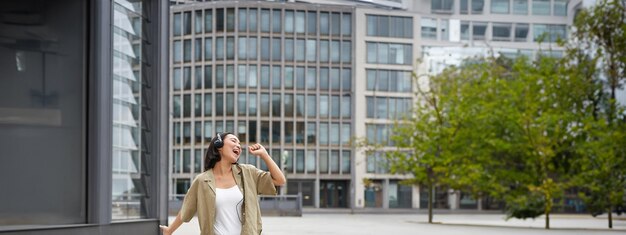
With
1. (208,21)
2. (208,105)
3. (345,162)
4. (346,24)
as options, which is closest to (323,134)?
(345,162)

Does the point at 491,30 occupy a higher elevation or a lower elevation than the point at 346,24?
lower

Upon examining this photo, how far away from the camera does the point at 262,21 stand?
334ft

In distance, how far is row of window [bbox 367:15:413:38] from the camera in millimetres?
103438

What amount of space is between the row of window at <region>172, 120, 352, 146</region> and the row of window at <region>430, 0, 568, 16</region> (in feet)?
46.6

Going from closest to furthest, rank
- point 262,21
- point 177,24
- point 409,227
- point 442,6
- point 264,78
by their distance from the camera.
Result: point 409,227
point 262,21
point 264,78
point 177,24
point 442,6

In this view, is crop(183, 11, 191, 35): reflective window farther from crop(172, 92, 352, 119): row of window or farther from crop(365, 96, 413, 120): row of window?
crop(365, 96, 413, 120): row of window

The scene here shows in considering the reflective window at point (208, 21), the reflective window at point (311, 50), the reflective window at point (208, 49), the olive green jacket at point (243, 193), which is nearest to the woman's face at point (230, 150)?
the olive green jacket at point (243, 193)

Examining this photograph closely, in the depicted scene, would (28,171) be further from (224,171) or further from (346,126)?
(346,126)

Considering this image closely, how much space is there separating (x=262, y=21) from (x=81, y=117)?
87158 millimetres

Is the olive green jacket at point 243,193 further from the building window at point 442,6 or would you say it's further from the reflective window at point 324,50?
the building window at point 442,6

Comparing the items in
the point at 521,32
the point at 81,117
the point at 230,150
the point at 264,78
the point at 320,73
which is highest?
the point at 521,32

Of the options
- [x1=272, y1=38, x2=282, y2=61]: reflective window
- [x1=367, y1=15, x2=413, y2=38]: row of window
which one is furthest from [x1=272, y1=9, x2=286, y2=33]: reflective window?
[x1=367, y1=15, x2=413, y2=38]: row of window

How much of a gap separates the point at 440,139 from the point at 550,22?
56.5 meters

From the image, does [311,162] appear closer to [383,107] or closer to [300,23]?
[383,107]
